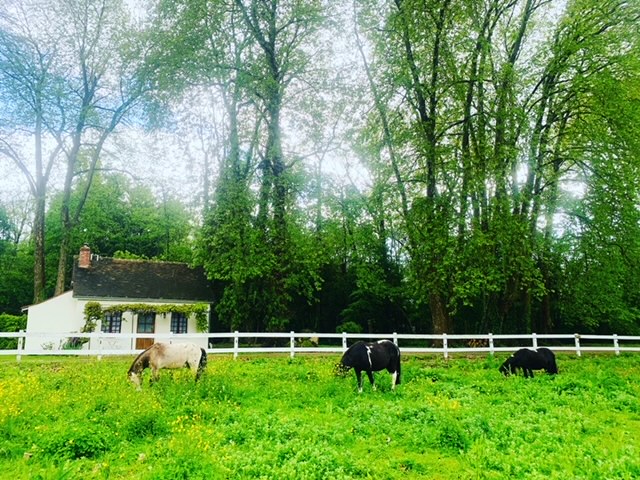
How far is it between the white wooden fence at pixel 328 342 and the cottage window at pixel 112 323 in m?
0.94

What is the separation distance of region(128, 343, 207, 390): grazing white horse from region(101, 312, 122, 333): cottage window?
18.6 m

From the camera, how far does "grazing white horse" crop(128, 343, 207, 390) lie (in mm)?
10977

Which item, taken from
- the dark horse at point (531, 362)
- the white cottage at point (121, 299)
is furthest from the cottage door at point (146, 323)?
the dark horse at point (531, 362)

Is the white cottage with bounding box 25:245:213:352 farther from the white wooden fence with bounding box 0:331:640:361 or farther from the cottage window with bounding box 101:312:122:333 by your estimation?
the white wooden fence with bounding box 0:331:640:361

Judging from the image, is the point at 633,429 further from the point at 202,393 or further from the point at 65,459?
the point at 65,459

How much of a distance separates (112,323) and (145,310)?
83.1 inches

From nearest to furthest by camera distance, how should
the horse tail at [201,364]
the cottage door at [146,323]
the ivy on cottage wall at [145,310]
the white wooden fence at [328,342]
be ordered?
the horse tail at [201,364], the white wooden fence at [328,342], the ivy on cottage wall at [145,310], the cottage door at [146,323]

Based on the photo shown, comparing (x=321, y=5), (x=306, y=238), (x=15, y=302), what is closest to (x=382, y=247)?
(x=306, y=238)

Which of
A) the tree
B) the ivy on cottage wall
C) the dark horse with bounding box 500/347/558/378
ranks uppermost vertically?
the tree

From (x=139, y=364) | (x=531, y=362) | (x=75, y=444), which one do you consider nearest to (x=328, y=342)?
(x=531, y=362)

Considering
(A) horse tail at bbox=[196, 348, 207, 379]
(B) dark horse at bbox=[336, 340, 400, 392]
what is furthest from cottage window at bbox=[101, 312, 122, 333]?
(B) dark horse at bbox=[336, 340, 400, 392]

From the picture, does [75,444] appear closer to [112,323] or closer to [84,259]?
[112,323]

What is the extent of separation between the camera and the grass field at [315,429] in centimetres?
614

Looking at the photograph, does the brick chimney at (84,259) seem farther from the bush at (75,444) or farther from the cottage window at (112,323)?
the bush at (75,444)
